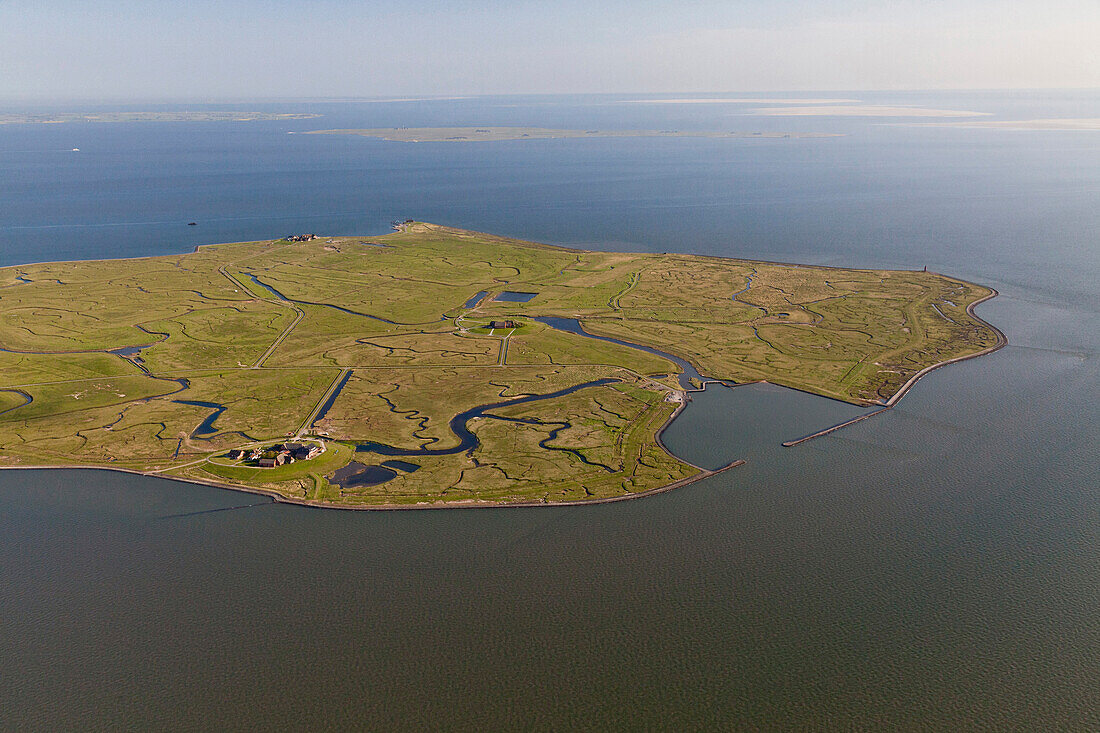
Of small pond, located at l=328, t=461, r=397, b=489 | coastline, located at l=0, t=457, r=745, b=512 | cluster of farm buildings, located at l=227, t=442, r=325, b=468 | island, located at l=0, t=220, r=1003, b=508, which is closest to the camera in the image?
coastline, located at l=0, t=457, r=745, b=512

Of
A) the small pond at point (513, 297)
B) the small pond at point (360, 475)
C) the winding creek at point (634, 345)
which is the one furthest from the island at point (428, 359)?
the small pond at point (513, 297)

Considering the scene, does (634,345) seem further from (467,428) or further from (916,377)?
(916,377)

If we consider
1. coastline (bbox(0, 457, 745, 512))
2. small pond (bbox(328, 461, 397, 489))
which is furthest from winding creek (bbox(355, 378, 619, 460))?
coastline (bbox(0, 457, 745, 512))

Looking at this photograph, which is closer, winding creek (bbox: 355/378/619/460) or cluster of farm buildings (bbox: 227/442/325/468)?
cluster of farm buildings (bbox: 227/442/325/468)

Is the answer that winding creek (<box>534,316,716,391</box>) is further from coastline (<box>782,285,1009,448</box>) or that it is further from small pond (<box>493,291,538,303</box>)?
coastline (<box>782,285,1009,448</box>)

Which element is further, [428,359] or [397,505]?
[428,359]

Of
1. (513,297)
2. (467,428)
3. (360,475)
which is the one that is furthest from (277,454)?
(513,297)
